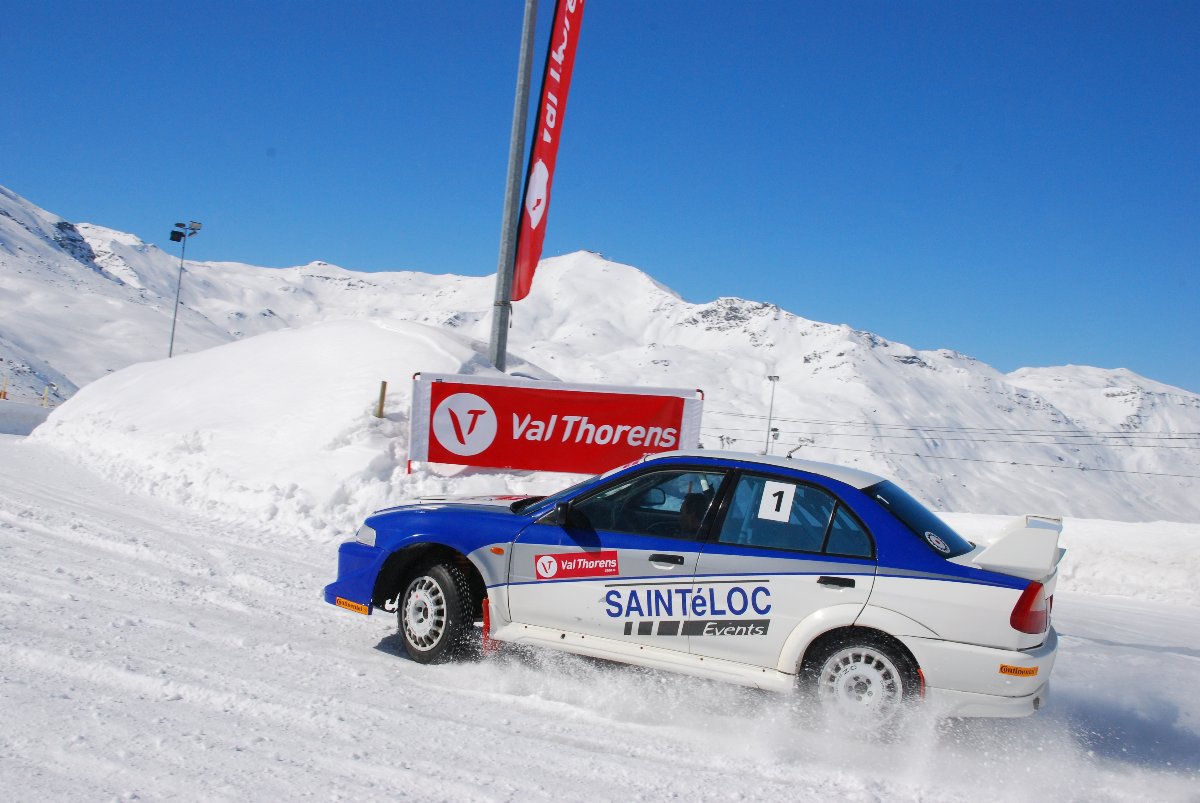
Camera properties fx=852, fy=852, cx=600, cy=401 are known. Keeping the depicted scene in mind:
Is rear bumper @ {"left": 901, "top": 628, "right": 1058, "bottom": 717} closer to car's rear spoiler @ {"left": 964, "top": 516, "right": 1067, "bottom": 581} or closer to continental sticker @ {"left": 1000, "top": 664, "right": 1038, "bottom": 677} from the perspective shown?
continental sticker @ {"left": 1000, "top": 664, "right": 1038, "bottom": 677}

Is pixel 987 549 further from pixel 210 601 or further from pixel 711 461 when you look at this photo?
pixel 210 601

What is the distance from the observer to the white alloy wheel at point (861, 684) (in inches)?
165

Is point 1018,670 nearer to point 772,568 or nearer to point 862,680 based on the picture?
point 862,680

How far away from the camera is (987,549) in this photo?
4363 millimetres

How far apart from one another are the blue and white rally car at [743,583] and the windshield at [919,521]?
0.05ft

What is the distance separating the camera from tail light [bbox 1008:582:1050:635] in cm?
406

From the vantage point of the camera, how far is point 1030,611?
4.08 metres

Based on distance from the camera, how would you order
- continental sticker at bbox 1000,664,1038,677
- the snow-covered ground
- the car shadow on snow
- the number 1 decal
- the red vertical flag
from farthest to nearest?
the red vertical flag, the number 1 decal, the car shadow on snow, continental sticker at bbox 1000,664,1038,677, the snow-covered ground

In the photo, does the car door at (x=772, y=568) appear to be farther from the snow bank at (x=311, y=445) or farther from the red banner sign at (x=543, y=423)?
the red banner sign at (x=543, y=423)

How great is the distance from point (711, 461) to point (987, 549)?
4.93ft

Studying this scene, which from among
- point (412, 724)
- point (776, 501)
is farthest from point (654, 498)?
point (412, 724)

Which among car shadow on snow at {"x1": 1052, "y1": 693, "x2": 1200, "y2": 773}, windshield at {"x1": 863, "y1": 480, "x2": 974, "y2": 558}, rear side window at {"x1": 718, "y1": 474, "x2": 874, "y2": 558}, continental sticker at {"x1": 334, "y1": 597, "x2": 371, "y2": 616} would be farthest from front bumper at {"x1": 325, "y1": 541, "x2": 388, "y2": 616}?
car shadow on snow at {"x1": 1052, "y1": 693, "x2": 1200, "y2": 773}

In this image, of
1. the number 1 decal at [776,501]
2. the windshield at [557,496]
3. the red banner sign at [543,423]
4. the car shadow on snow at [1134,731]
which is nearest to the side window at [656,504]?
the windshield at [557,496]

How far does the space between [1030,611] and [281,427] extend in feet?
36.1
